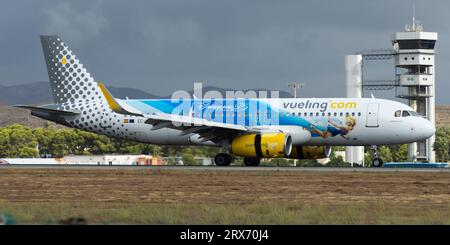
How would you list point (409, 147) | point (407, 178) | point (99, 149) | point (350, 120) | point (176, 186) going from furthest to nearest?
point (409, 147), point (99, 149), point (350, 120), point (407, 178), point (176, 186)

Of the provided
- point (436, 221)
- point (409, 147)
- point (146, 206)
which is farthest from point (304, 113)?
point (409, 147)

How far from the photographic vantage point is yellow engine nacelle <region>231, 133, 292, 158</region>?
46.7m

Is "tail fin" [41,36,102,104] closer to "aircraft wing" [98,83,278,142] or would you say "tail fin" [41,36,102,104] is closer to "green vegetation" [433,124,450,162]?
"aircraft wing" [98,83,278,142]

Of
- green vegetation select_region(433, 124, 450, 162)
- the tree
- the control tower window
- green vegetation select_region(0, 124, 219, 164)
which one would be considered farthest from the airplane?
green vegetation select_region(433, 124, 450, 162)

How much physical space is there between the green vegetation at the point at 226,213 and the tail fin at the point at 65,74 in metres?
27.4

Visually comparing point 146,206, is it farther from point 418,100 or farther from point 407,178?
point 418,100

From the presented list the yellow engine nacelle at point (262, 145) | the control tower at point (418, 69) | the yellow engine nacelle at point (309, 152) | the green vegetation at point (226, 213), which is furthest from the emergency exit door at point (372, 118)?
the control tower at point (418, 69)

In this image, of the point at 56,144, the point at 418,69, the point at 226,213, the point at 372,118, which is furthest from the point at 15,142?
the point at 226,213

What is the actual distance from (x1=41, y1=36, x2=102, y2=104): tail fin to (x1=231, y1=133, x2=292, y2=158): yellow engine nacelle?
1196 cm

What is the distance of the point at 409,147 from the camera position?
109 m

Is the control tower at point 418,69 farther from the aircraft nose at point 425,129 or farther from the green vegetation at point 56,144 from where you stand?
the aircraft nose at point 425,129

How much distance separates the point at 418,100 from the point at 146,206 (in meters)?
92.2

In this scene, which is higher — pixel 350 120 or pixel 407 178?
pixel 350 120
